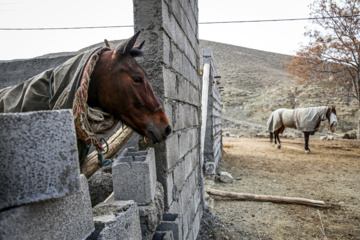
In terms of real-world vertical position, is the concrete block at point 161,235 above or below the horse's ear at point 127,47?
below

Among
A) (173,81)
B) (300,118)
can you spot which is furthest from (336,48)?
(173,81)

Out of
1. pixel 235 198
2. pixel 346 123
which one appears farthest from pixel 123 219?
pixel 346 123

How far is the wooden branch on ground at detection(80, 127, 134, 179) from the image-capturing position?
2219mm

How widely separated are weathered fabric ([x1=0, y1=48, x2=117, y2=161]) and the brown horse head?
0.13 metres

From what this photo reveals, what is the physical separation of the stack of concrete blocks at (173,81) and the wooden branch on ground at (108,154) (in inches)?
16.8

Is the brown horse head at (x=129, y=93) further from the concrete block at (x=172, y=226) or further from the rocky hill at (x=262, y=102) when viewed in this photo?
the rocky hill at (x=262, y=102)

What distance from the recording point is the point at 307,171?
7.25 metres

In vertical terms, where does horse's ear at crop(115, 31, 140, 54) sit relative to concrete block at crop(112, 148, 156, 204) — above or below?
above

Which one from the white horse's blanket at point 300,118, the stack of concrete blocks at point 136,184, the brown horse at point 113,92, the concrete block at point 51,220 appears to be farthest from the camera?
the white horse's blanket at point 300,118

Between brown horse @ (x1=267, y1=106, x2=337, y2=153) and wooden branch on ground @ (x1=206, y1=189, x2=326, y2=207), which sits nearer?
wooden branch on ground @ (x1=206, y1=189, x2=326, y2=207)

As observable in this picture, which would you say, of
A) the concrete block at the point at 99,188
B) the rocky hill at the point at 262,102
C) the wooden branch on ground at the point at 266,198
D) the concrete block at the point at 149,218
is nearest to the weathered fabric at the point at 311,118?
the rocky hill at the point at 262,102

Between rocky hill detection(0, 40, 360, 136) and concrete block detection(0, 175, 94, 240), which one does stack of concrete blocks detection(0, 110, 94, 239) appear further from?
rocky hill detection(0, 40, 360, 136)

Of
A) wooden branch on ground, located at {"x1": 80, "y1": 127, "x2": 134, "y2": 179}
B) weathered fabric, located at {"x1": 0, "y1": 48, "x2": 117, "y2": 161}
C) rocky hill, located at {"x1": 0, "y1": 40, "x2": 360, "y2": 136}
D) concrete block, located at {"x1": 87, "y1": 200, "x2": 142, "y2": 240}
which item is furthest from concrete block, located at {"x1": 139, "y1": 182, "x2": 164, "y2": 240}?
rocky hill, located at {"x1": 0, "y1": 40, "x2": 360, "y2": 136}

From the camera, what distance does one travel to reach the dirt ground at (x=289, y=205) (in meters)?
3.68
